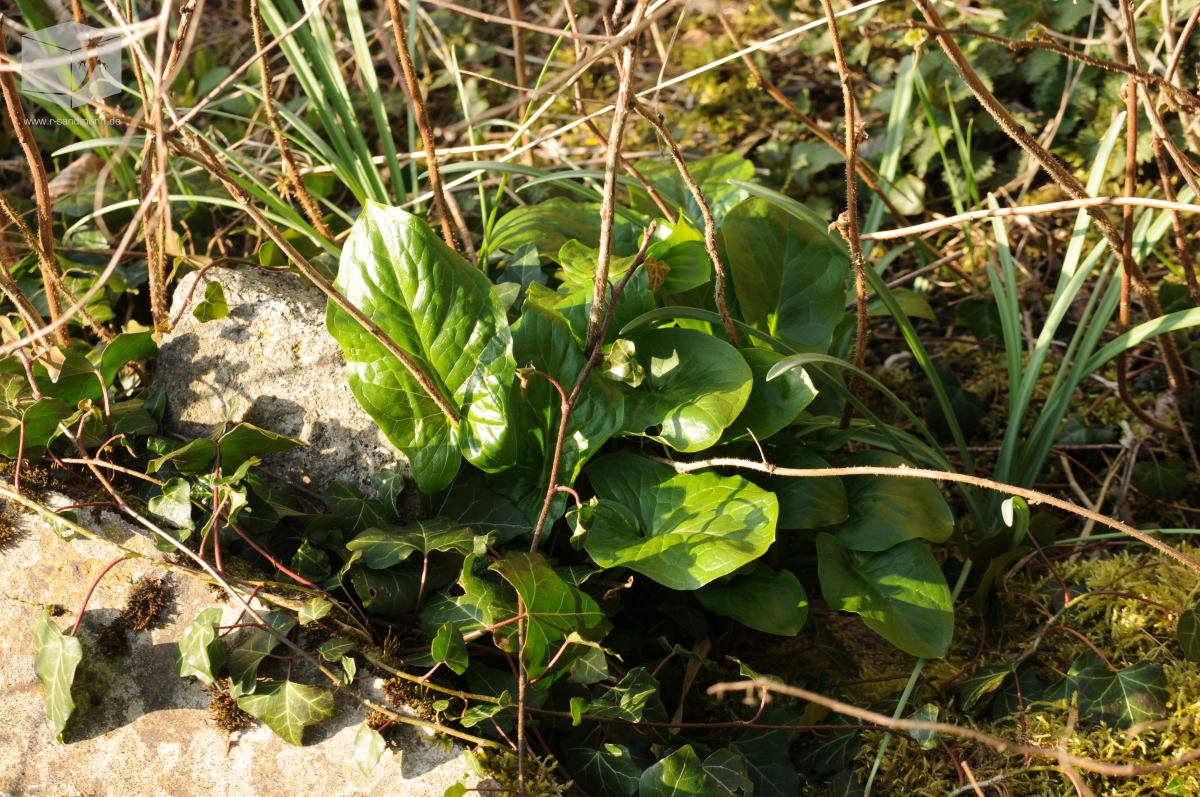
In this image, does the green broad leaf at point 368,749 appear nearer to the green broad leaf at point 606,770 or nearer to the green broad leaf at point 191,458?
the green broad leaf at point 606,770

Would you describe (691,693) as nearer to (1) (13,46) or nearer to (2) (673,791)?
(2) (673,791)

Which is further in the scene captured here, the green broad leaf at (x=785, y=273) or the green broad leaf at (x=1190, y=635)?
the green broad leaf at (x=785, y=273)

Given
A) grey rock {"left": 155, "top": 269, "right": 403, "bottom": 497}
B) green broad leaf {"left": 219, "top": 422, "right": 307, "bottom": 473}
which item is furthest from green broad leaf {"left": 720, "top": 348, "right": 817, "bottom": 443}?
green broad leaf {"left": 219, "top": 422, "right": 307, "bottom": 473}

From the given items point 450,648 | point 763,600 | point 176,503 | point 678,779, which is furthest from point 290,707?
point 763,600

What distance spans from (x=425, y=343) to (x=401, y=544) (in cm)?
30

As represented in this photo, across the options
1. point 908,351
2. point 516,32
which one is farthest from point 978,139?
point 516,32

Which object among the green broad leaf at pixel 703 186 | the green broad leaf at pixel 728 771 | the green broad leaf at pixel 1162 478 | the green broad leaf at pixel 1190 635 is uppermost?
the green broad leaf at pixel 703 186

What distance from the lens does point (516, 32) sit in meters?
1.93

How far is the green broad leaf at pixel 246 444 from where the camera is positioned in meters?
1.18

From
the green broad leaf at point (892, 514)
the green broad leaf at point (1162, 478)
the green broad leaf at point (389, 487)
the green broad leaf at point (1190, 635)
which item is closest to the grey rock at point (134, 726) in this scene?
the green broad leaf at point (389, 487)

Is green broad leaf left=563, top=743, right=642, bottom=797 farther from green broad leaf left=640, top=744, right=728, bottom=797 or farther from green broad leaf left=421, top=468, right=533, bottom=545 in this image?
green broad leaf left=421, top=468, right=533, bottom=545

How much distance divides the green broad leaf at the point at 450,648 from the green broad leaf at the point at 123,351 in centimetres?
79

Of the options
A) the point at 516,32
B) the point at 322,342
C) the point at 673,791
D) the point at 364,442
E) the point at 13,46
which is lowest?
the point at 673,791

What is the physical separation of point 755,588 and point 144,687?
887 mm
